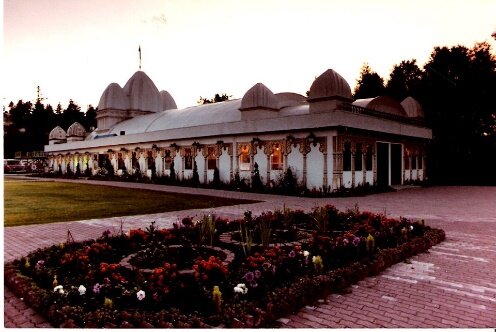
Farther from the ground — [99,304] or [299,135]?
[299,135]

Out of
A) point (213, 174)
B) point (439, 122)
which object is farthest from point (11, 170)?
point (439, 122)

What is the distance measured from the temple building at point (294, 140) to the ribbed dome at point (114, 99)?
333 inches

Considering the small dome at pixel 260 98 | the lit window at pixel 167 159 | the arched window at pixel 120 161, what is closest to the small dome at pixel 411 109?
the small dome at pixel 260 98

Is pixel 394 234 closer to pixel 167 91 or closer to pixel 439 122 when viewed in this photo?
pixel 439 122

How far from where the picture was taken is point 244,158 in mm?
24344

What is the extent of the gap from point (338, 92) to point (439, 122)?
53.1 feet

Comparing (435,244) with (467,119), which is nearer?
(435,244)

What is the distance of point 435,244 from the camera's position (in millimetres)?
8195

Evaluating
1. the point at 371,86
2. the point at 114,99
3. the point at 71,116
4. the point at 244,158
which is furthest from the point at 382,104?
the point at 71,116

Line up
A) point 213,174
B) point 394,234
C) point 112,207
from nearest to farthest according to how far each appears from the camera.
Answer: point 394,234, point 112,207, point 213,174

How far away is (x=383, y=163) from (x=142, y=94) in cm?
3061

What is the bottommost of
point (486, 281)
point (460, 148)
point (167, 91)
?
point (486, 281)

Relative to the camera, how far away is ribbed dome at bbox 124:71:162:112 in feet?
149

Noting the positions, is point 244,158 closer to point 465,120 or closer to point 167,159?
point 167,159
